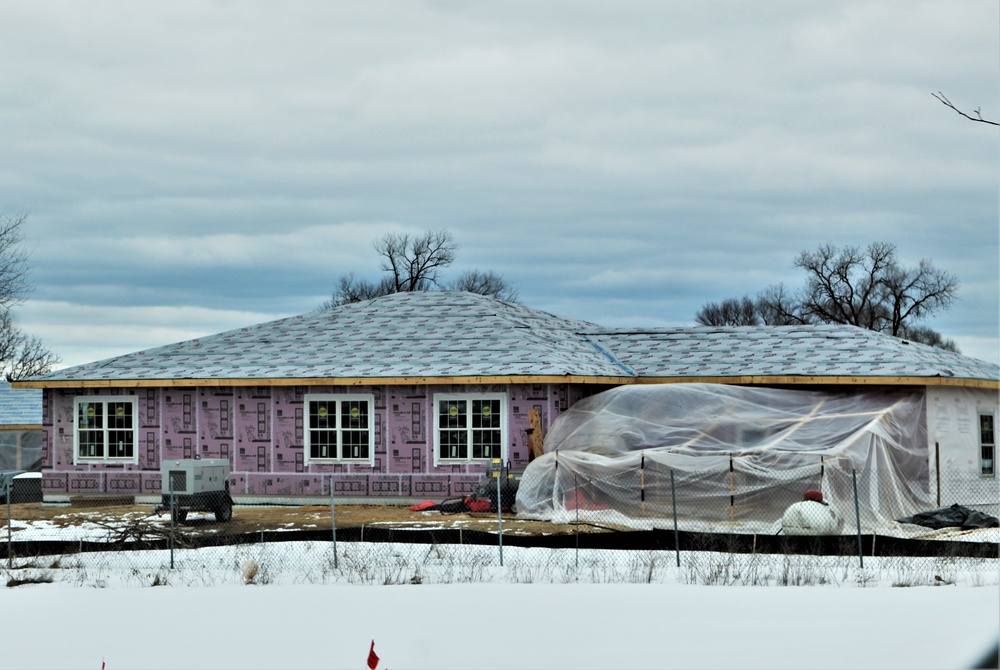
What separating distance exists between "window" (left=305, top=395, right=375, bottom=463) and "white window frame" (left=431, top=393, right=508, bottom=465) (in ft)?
5.00

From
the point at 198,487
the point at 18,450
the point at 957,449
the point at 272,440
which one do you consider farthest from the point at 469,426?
the point at 18,450

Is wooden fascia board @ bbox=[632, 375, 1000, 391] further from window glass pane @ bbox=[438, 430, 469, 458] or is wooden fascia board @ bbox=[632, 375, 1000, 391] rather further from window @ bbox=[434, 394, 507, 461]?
window glass pane @ bbox=[438, 430, 469, 458]

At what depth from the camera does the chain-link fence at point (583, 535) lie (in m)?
18.6

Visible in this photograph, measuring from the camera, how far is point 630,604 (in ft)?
52.6

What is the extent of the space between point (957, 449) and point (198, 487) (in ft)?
53.7

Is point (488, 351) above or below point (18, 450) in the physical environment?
above

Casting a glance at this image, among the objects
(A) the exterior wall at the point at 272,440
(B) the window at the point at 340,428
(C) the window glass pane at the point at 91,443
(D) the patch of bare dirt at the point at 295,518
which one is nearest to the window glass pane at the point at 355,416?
(B) the window at the point at 340,428

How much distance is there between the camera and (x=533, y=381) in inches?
1178

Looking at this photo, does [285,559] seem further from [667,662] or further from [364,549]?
[667,662]

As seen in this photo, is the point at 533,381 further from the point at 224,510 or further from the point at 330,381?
the point at 224,510

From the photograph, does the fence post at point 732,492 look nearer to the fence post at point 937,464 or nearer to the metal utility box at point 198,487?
the fence post at point 937,464

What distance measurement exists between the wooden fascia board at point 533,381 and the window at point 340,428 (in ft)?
1.77

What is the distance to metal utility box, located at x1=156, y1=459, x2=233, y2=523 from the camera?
27.5 meters

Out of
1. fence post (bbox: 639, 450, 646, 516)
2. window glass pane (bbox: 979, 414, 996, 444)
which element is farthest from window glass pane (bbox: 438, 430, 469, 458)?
window glass pane (bbox: 979, 414, 996, 444)
